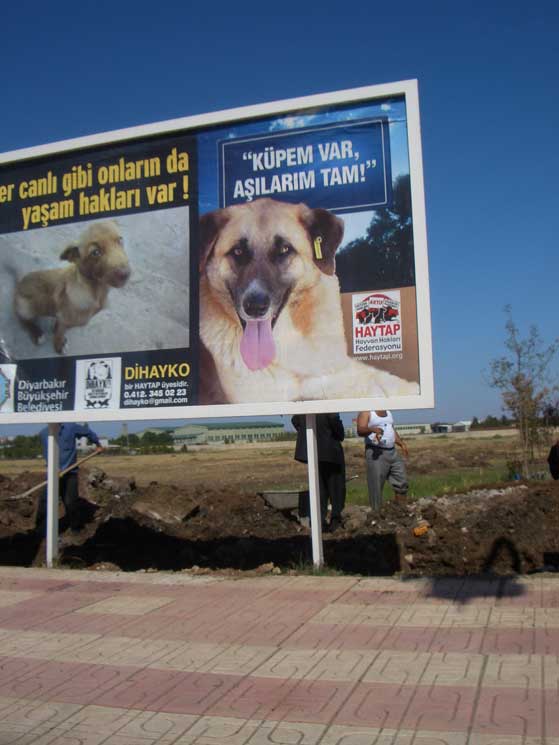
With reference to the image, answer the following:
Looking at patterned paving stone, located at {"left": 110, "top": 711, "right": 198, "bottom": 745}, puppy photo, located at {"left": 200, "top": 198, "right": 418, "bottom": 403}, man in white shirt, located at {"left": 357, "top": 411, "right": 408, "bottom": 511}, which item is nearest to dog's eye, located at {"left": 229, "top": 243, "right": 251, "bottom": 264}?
puppy photo, located at {"left": 200, "top": 198, "right": 418, "bottom": 403}

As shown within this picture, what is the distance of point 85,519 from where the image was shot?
13664 mm

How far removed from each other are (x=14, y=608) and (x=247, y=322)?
11.2ft

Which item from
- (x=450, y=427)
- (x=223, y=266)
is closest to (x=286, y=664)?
(x=223, y=266)

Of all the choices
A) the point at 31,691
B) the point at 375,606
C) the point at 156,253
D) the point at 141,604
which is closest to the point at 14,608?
the point at 141,604

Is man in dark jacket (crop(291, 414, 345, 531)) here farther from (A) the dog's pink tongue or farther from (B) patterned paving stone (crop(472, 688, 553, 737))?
(B) patterned paving stone (crop(472, 688, 553, 737))

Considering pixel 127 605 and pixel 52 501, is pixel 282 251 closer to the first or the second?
pixel 127 605

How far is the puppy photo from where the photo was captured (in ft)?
25.7

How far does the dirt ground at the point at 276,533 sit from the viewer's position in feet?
30.2

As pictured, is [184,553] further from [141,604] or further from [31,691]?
→ [31,691]

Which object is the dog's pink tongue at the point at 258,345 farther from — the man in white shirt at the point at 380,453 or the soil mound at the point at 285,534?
the man in white shirt at the point at 380,453

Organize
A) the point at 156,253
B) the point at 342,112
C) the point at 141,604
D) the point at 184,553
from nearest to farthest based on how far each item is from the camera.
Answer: the point at 141,604 < the point at 342,112 < the point at 156,253 < the point at 184,553

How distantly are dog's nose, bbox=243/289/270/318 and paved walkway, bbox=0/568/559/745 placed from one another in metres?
2.60

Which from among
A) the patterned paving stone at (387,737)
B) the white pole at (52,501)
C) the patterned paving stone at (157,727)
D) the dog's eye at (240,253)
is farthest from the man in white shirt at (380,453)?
the patterned paving stone at (387,737)

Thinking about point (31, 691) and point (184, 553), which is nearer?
point (31, 691)
